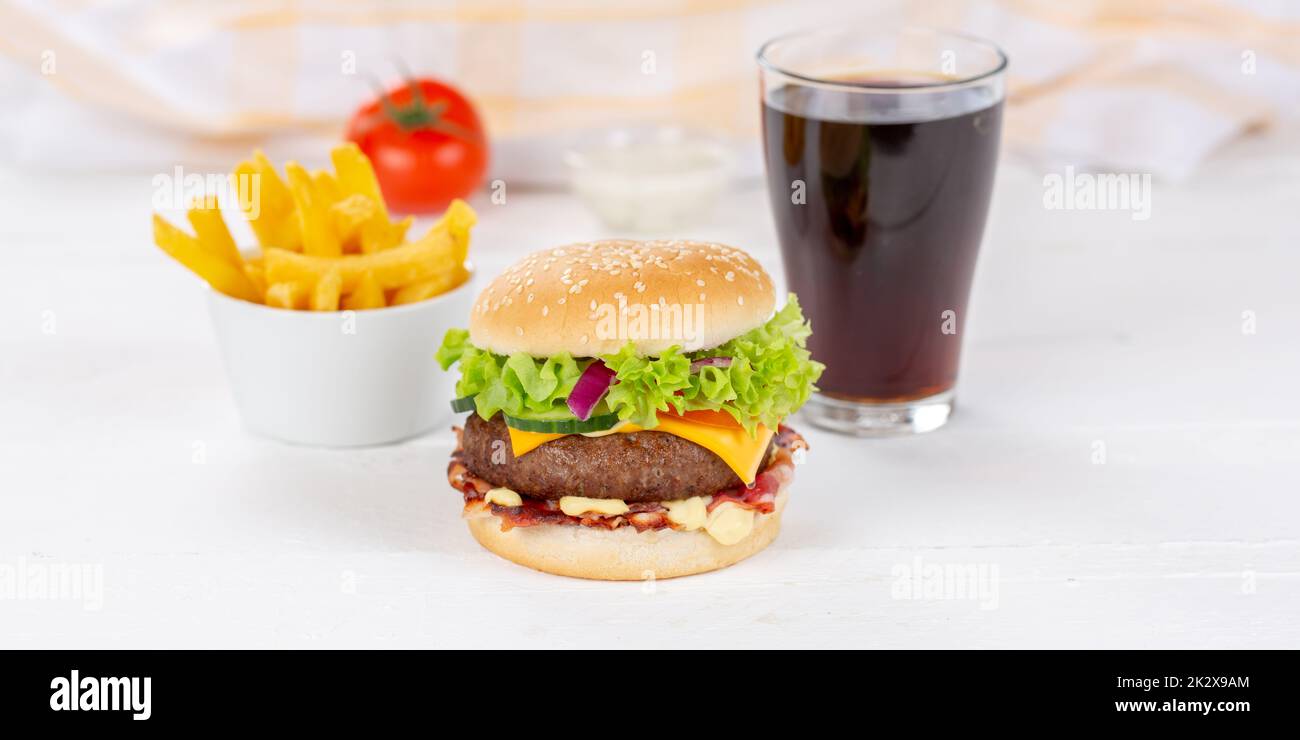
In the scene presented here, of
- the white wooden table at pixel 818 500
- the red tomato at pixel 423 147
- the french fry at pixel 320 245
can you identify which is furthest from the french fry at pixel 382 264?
the red tomato at pixel 423 147

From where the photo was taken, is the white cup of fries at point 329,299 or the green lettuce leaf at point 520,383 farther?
the white cup of fries at point 329,299

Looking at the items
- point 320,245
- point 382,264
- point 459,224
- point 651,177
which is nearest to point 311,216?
point 320,245

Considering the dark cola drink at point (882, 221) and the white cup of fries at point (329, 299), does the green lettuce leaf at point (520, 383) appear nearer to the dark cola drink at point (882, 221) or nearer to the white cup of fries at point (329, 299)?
the white cup of fries at point (329, 299)

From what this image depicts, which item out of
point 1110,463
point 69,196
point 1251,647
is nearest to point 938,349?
point 1110,463

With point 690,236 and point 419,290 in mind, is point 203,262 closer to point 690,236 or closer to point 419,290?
point 419,290

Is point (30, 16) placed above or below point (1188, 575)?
above

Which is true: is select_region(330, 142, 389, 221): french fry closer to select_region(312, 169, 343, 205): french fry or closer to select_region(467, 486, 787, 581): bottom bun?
select_region(312, 169, 343, 205): french fry

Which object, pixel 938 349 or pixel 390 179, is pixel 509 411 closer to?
pixel 938 349
